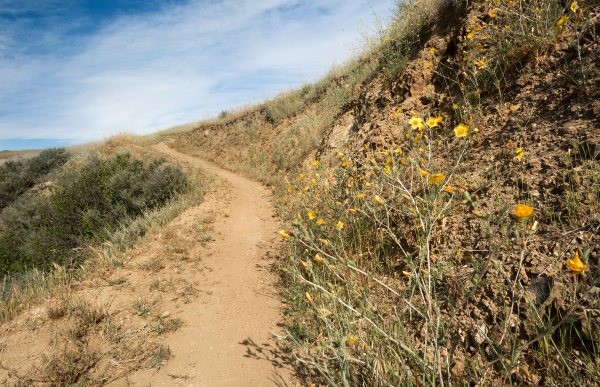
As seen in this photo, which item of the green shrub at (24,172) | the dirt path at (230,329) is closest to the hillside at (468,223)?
the dirt path at (230,329)

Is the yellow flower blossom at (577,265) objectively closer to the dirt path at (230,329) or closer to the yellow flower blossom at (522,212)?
the yellow flower blossom at (522,212)

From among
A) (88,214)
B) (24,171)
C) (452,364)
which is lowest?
(452,364)

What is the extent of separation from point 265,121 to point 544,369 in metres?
12.7

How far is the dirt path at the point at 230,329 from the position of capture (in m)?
2.08

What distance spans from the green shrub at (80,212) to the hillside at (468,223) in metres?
4.60

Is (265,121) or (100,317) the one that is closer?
(100,317)

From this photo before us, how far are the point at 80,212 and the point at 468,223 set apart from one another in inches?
322

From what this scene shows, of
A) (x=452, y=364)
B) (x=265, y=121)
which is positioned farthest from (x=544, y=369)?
(x=265, y=121)

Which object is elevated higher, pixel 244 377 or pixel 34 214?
pixel 34 214

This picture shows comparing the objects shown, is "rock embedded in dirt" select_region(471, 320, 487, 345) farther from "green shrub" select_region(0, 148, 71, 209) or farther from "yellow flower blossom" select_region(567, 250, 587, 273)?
"green shrub" select_region(0, 148, 71, 209)

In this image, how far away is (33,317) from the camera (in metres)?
2.70

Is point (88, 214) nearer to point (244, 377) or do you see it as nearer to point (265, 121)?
point (244, 377)

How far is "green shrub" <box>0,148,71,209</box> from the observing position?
38.1 feet

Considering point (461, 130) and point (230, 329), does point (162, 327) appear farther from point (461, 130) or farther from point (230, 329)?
point (461, 130)
